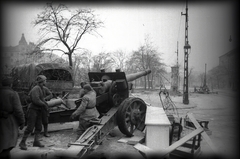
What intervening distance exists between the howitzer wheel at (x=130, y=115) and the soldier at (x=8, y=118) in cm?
264

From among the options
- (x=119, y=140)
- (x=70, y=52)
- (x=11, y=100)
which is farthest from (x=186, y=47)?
(x=11, y=100)

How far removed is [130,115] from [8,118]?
10.6 feet

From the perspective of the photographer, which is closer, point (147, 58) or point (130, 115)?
point (130, 115)

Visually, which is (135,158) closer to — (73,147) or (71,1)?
(73,147)

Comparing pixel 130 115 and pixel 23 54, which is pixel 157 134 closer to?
pixel 130 115

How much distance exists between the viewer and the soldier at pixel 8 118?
3303 millimetres

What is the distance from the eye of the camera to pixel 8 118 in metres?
3.45

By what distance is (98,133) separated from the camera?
15.1ft

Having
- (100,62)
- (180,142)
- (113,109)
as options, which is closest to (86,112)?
(113,109)

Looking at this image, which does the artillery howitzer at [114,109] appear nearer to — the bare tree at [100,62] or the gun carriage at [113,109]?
the gun carriage at [113,109]

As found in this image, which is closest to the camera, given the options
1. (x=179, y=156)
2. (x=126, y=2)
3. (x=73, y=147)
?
(x=126, y=2)

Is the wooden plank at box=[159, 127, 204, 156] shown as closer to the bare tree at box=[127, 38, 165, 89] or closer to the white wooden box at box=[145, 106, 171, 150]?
the white wooden box at box=[145, 106, 171, 150]

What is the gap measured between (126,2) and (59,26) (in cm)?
1198

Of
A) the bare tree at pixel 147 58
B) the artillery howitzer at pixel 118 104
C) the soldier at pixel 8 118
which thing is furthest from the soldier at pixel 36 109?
the bare tree at pixel 147 58
